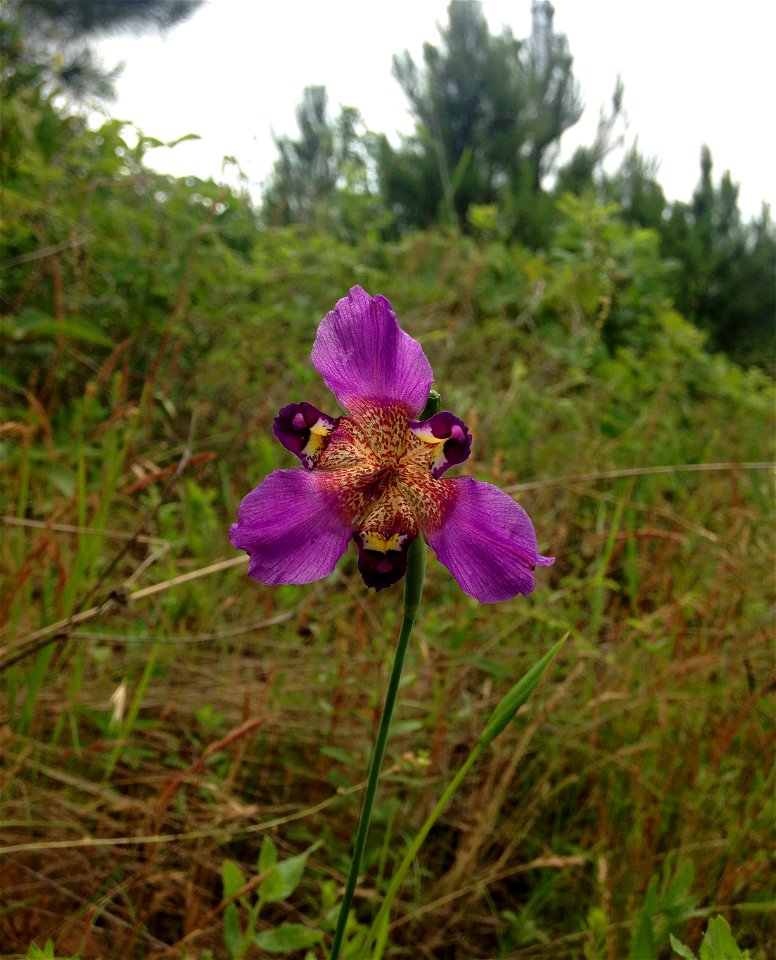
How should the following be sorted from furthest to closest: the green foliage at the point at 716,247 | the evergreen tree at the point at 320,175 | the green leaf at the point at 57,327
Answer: the green foliage at the point at 716,247 < the evergreen tree at the point at 320,175 < the green leaf at the point at 57,327

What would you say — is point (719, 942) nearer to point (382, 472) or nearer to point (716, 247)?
point (382, 472)

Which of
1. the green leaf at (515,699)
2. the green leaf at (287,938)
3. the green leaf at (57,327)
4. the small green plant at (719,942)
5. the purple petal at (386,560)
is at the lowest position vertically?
the green leaf at (287,938)

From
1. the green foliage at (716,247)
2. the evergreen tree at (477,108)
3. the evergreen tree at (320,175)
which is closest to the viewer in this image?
the evergreen tree at (320,175)

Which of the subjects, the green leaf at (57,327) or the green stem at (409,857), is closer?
the green stem at (409,857)

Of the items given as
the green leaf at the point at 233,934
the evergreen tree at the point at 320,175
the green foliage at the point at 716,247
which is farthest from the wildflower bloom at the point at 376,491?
the green foliage at the point at 716,247

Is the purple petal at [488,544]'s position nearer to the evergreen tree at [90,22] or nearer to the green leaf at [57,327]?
the green leaf at [57,327]

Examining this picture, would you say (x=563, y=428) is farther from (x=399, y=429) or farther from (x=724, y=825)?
(x=399, y=429)

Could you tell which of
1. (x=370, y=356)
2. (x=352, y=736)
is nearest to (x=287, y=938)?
(x=352, y=736)

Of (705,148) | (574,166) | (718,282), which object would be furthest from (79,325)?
(574,166)
